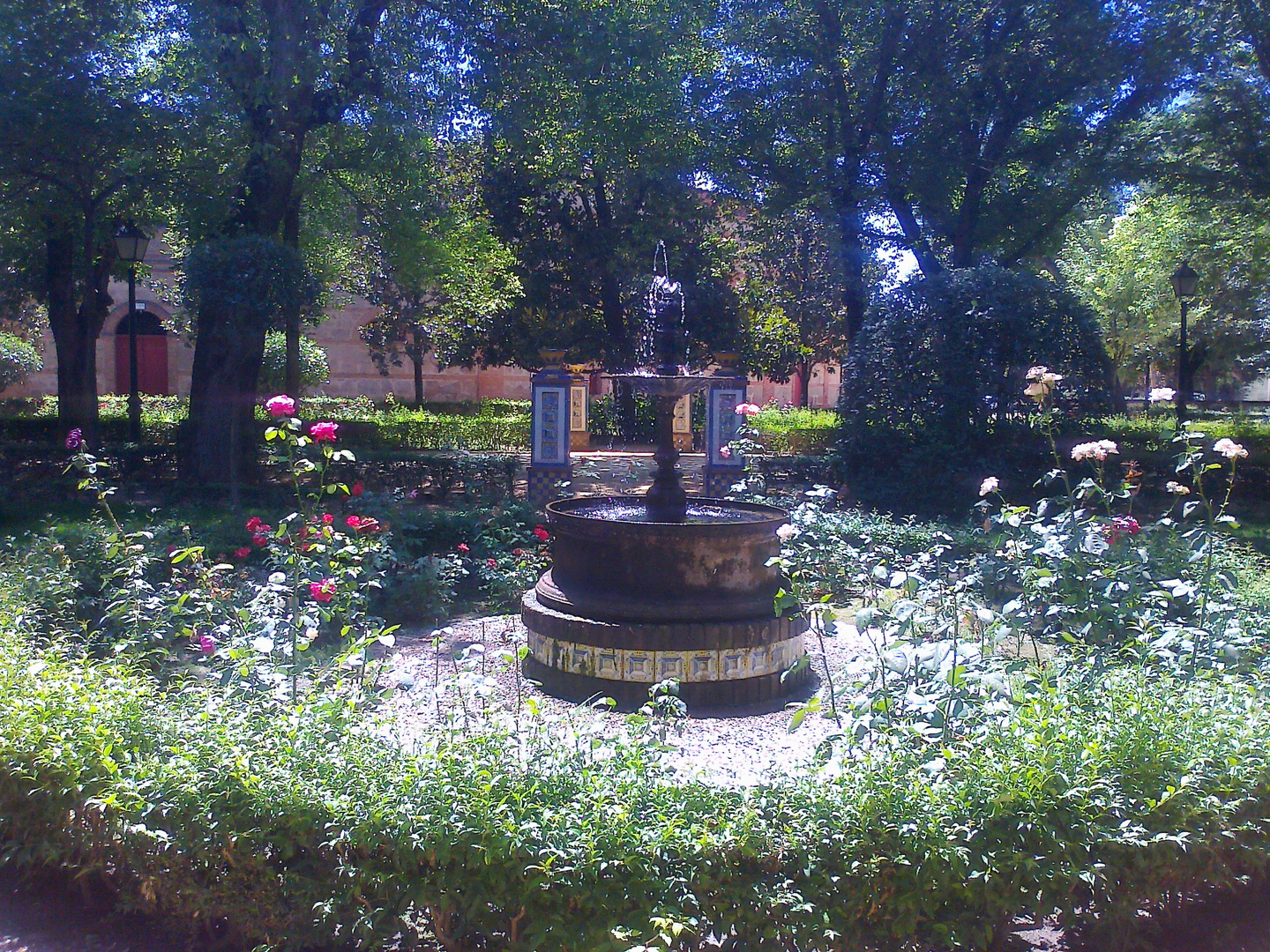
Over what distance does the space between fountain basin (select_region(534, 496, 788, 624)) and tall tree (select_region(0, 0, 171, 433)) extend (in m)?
8.38

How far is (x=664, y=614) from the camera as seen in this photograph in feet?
17.0

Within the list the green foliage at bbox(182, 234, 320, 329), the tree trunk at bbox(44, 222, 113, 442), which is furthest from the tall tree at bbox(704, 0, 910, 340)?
the tree trunk at bbox(44, 222, 113, 442)

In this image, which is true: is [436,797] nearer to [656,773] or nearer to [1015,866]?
[656,773]

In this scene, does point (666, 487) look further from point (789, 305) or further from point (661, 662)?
point (789, 305)

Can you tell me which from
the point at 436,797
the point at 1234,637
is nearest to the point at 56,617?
the point at 436,797

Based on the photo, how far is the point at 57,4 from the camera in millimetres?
10625

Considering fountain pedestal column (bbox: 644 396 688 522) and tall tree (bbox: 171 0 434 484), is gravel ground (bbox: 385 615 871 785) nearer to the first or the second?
fountain pedestal column (bbox: 644 396 688 522)

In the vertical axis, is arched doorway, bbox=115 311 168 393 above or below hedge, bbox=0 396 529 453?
above

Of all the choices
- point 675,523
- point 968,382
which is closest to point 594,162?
point 968,382

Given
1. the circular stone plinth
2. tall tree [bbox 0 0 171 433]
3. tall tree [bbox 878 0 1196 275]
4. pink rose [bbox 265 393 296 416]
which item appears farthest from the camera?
tall tree [bbox 878 0 1196 275]

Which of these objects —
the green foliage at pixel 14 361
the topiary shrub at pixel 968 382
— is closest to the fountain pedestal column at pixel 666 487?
the topiary shrub at pixel 968 382

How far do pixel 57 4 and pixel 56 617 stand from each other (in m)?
8.21

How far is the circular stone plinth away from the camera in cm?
512

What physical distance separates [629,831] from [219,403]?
11.4 meters
